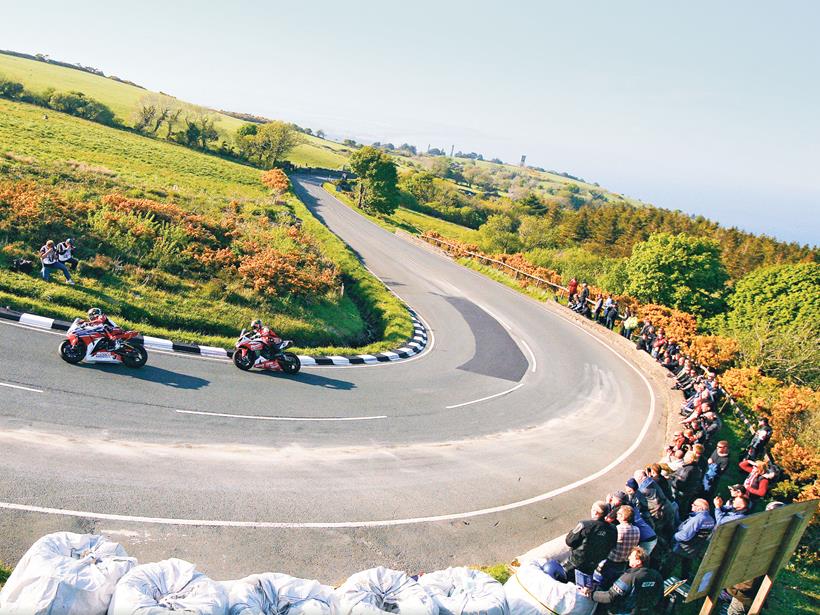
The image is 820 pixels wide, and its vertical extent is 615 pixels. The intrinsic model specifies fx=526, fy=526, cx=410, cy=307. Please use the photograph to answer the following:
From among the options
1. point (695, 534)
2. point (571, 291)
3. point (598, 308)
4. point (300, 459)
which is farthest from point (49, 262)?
point (571, 291)

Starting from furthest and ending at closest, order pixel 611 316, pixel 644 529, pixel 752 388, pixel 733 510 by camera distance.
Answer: pixel 611 316
pixel 752 388
pixel 733 510
pixel 644 529

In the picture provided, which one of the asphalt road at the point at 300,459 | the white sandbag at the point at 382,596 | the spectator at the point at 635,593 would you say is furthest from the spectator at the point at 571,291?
the white sandbag at the point at 382,596

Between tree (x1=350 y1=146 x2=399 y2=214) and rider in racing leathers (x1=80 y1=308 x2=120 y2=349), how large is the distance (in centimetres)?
5306

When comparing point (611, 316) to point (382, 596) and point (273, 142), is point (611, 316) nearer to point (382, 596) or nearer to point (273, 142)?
point (382, 596)

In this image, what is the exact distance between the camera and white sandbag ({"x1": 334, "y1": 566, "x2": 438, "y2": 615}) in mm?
6031

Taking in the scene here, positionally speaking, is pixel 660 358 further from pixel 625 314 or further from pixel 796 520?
pixel 796 520

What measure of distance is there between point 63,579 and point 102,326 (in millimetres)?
8525

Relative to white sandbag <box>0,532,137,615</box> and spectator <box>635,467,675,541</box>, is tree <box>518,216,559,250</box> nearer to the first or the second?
spectator <box>635,467,675,541</box>

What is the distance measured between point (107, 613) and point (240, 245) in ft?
64.7

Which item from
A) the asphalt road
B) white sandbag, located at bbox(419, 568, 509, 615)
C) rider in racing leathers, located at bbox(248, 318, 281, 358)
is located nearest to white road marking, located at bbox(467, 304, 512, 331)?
the asphalt road

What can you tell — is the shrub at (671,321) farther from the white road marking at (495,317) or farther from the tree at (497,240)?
the tree at (497,240)

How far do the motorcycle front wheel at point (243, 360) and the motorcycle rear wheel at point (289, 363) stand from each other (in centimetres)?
86

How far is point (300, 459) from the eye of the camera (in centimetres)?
1108

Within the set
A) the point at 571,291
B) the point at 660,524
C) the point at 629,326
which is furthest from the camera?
the point at 571,291
